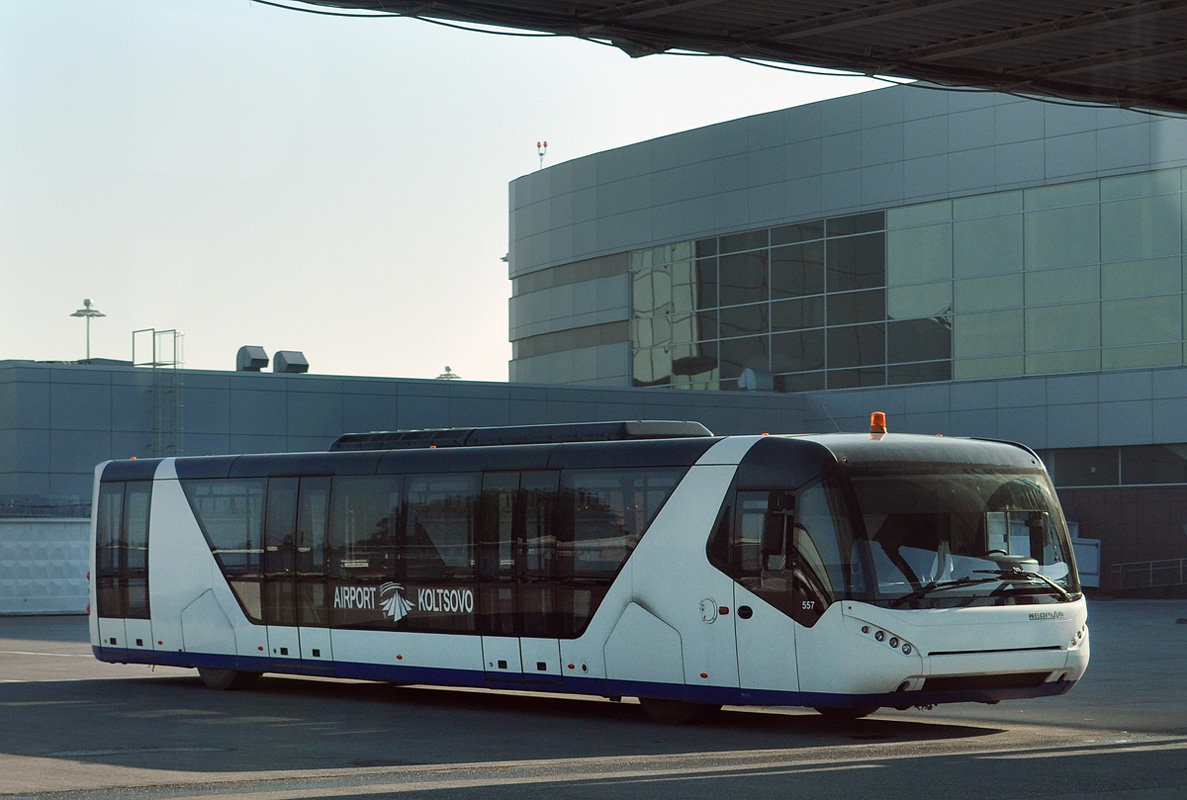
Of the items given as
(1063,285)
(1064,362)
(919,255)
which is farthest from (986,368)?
(919,255)

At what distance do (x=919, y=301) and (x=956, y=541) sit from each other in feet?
109

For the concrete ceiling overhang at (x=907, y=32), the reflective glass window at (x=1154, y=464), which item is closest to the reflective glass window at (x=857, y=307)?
the reflective glass window at (x=1154, y=464)

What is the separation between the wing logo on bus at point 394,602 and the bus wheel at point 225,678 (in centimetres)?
269

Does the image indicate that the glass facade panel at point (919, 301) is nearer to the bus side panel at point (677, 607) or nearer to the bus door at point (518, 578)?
the bus door at point (518, 578)

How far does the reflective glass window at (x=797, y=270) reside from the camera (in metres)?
49.4

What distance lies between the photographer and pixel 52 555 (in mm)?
38750

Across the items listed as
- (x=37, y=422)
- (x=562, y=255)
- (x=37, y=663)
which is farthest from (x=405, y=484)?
(x=562, y=255)

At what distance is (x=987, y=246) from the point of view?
150ft

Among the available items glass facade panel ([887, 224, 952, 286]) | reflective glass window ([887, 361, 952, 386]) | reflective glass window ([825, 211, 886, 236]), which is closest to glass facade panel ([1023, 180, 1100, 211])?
glass facade panel ([887, 224, 952, 286])

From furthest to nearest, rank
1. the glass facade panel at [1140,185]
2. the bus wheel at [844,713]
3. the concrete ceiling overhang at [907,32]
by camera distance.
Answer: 1. the glass facade panel at [1140,185]
2. the bus wheel at [844,713]
3. the concrete ceiling overhang at [907,32]

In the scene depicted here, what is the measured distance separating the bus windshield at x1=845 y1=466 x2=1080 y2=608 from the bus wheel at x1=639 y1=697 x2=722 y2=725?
2.14m

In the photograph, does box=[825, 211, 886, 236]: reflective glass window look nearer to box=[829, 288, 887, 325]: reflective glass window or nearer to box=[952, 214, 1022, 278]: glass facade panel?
box=[829, 288, 887, 325]: reflective glass window

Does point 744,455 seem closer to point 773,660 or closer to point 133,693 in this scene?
point 773,660

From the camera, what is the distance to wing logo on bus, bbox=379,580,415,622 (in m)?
17.7
